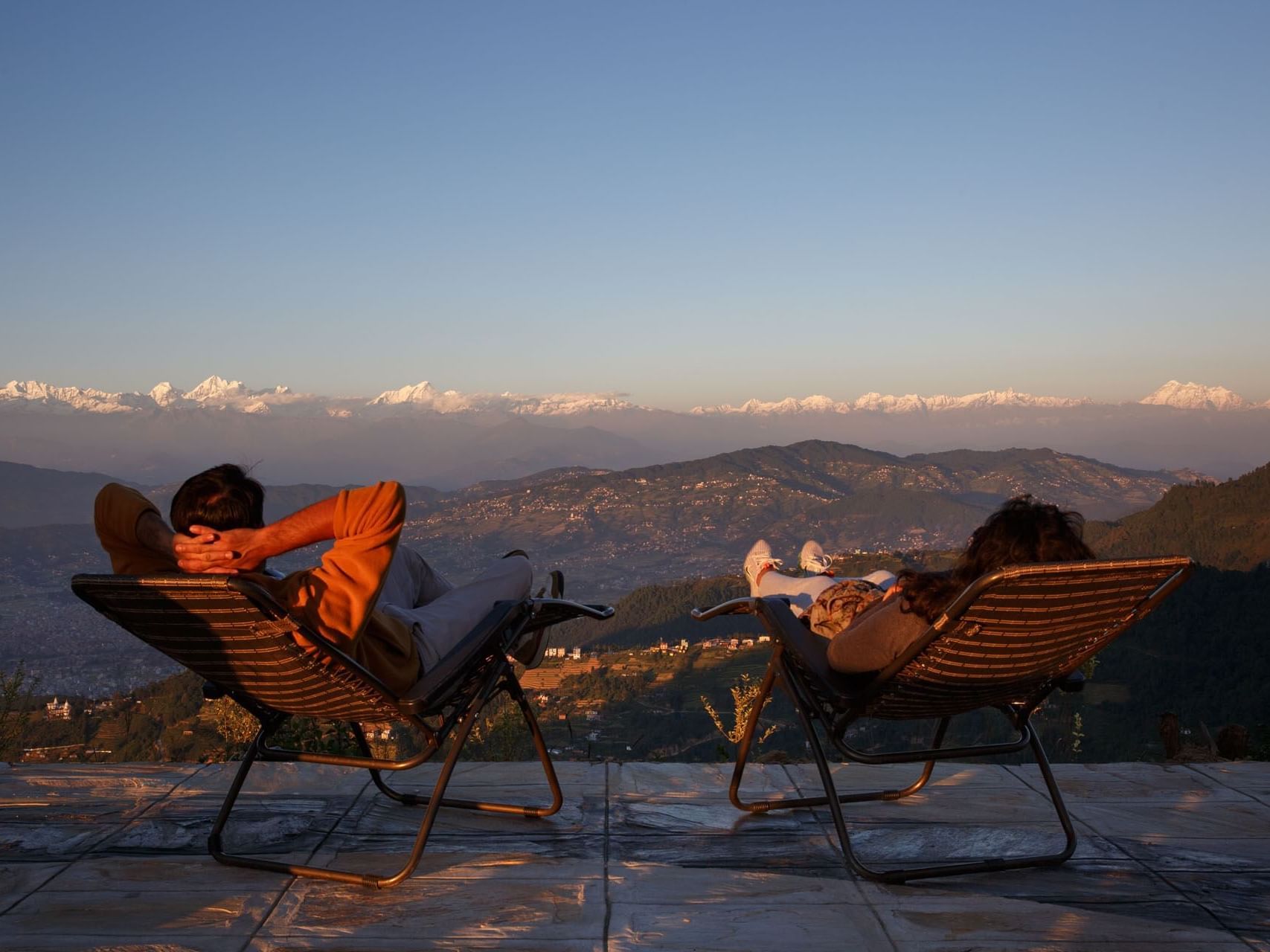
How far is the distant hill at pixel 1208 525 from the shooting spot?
2598cm

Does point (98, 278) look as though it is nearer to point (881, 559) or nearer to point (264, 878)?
point (881, 559)

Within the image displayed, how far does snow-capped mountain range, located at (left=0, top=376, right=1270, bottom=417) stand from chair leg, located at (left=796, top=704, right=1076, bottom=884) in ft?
224

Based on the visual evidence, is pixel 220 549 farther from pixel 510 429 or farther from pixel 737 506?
pixel 510 429

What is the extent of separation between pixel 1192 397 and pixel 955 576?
A: 117 meters

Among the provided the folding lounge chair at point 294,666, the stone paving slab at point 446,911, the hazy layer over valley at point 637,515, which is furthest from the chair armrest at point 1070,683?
the hazy layer over valley at point 637,515

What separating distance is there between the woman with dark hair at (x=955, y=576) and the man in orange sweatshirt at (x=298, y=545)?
1217 mm

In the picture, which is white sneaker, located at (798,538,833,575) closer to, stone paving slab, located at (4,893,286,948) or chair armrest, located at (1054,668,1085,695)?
chair armrest, located at (1054,668,1085,695)

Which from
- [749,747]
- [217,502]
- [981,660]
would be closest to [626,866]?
[749,747]

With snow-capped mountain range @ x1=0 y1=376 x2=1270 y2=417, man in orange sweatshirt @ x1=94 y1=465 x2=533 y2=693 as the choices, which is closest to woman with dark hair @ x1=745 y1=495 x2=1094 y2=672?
man in orange sweatshirt @ x1=94 y1=465 x2=533 y2=693

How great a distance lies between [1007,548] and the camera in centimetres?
277

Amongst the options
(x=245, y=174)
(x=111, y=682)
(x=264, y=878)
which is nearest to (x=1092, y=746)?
(x=264, y=878)

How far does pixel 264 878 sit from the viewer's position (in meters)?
2.77

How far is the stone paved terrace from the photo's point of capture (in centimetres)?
240

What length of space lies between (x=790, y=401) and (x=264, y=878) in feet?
445
